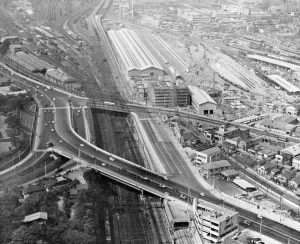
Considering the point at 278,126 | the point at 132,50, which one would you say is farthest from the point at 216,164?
the point at 132,50

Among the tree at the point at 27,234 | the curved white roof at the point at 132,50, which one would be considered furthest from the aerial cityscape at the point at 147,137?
the curved white roof at the point at 132,50

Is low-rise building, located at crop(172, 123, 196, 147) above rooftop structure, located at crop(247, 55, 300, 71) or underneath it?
underneath

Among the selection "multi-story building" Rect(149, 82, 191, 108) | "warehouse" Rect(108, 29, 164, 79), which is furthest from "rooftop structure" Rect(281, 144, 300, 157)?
"warehouse" Rect(108, 29, 164, 79)

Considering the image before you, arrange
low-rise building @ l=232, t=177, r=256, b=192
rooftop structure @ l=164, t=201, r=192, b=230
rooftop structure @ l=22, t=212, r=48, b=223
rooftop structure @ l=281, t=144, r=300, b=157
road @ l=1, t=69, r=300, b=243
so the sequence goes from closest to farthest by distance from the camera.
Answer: rooftop structure @ l=22, t=212, r=48, b=223 → rooftop structure @ l=164, t=201, r=192, b=230 → road @ l=1, t=69, r=300, b=243 → low-rise building @ l=232, t=177, r=256, b=192 → rooftop structure @ l=281, t=144, r=300, b=157

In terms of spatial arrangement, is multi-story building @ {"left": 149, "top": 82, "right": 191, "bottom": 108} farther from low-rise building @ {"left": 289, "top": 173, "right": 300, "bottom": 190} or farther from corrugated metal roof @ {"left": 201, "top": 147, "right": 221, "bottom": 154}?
low-rise building @ {"left": 289, "top": 173, "right": 300, "bottom": 190}

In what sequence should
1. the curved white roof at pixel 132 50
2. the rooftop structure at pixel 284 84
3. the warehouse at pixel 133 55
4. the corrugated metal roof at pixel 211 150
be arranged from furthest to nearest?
the curved white roof at pixel 132 50
the warehouse at pixel 133 55
the rooftop structure at pixel 284 84
the corrugated metal roof at pixel 211 150

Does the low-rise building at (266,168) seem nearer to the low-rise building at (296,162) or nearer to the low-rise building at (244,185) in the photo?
the low-rise building at (296,162)
